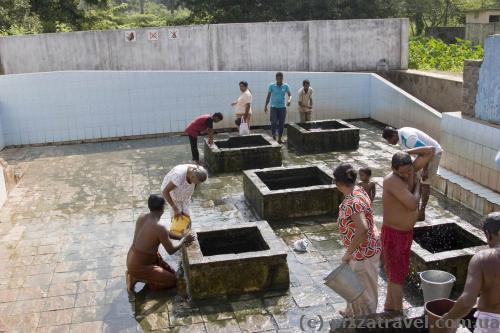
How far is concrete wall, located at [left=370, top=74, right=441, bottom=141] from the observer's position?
11.7 meters

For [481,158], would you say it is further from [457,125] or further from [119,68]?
[119,68]

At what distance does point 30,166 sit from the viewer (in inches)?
464

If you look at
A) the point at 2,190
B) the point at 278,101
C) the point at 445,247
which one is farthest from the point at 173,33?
the point at 445,247

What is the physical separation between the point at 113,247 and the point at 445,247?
14.6 ft

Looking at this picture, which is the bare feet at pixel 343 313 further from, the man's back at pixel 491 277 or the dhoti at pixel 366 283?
the man's back at pixel 491 277

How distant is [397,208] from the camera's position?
502cm

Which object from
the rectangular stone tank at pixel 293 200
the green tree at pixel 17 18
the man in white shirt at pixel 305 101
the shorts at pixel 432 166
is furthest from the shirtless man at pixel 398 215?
the green tree at pixel 17 18

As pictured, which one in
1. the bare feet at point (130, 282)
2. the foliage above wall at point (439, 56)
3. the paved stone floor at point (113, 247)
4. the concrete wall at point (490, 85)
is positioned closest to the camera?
the paved stone floor at point (113, 247)

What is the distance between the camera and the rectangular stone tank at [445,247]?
5.95 metres

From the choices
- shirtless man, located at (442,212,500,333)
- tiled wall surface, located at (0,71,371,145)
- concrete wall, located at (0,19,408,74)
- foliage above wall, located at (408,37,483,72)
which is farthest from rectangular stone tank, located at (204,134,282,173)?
foliage above wall, located at (408,37,483,72)

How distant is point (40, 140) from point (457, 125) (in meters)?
9.83

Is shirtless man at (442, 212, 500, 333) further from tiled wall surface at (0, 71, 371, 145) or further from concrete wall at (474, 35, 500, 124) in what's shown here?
tiled wall surface at (0, 71, 371, 145)

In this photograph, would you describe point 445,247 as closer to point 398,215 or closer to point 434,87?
point 398,215

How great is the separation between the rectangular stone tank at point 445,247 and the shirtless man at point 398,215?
87cm
